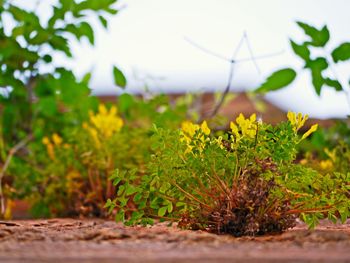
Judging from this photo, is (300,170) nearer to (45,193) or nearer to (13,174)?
(45,193)

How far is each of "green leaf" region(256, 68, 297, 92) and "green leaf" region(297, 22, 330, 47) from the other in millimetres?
187

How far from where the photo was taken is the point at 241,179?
86.3 inches

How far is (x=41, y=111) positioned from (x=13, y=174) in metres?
0.49

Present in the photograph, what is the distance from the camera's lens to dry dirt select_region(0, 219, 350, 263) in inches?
59.6

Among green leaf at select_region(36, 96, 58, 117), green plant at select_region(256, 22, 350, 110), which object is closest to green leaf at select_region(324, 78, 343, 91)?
green plant at select_region(256, 22, 350, 110)

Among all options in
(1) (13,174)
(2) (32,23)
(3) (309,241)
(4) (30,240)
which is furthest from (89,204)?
(3) (309,241)

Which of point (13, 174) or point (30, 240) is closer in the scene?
point (30, 240)

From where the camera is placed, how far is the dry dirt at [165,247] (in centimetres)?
151

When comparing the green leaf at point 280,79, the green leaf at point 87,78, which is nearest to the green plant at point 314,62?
the green leaf at point 280,79

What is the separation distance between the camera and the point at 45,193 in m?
3.87

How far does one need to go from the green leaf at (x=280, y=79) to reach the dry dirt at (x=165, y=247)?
3.71ft

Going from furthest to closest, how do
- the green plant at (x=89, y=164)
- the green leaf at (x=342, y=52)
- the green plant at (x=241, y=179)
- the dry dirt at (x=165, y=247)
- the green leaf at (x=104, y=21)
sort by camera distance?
the green leaf at (x=104, y=21)
the green plant at (x=89, y=164)
the green leaf at (x=342, y=52)
the green plant at (x=241, y=179)
the dry dirt at (x=165, y=247)

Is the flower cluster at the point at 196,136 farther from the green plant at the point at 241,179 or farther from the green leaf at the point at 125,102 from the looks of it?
the green leaf at the point at 125,102

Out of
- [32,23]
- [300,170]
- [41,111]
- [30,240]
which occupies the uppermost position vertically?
[32,23]
